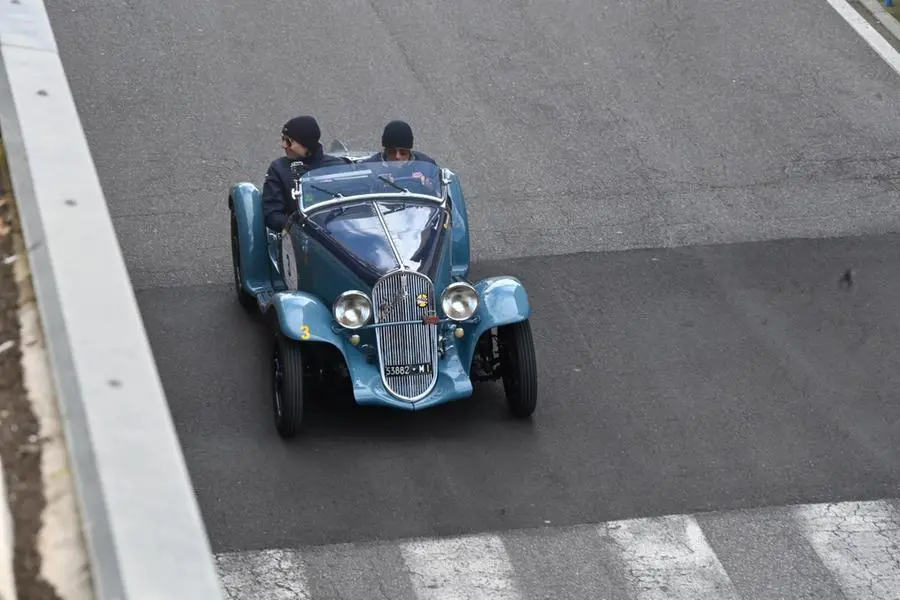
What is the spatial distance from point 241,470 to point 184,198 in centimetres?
412

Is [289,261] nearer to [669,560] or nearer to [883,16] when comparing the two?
[669,560]

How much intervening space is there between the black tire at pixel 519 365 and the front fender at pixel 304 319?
3.36 feet

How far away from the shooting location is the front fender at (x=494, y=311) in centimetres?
898

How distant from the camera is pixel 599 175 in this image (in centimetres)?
1291

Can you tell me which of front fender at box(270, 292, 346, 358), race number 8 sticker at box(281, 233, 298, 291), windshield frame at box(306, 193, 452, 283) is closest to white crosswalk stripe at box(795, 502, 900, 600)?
windshield frame at box(306, 193, 452, 283)

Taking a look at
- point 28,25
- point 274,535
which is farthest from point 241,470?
point 28,25

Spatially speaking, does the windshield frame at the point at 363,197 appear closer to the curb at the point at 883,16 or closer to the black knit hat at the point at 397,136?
the black knit hat at the point at 397,136

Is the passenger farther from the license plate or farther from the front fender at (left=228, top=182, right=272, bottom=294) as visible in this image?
the license plate

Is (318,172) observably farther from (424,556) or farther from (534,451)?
(424,556)

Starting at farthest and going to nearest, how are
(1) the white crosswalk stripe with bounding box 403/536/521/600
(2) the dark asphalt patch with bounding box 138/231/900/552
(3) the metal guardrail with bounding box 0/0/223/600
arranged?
(2) the dark asphalt patch with bounding box 138/231/900/552
(1) the white crosswalk stripe with bounding box 403/536/521/600
(3) the metal guardrail with bounding box 0/0/223/600

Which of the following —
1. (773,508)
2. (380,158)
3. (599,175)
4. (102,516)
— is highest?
(102,516)

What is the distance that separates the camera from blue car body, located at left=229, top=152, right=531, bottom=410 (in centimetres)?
891

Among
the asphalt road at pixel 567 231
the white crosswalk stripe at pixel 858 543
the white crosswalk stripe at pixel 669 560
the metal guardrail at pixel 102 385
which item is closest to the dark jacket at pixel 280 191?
the asphalt road at pixel 567 231

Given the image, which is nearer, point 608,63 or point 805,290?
point 805,290
